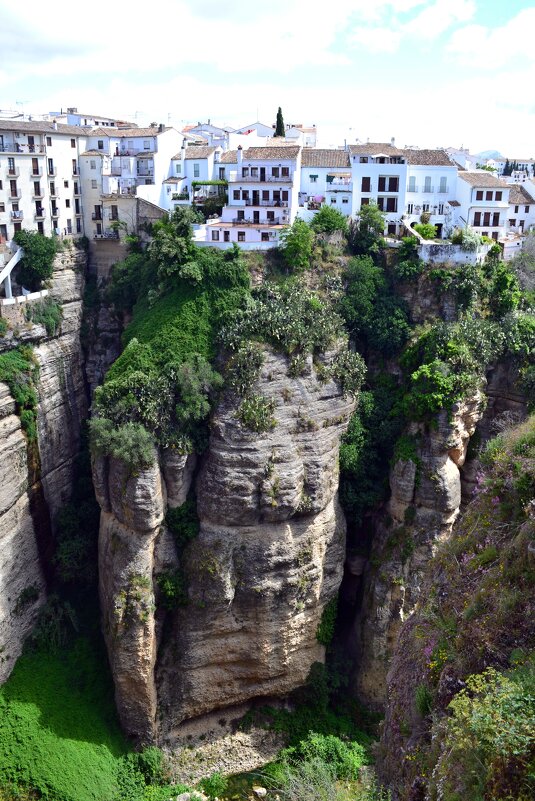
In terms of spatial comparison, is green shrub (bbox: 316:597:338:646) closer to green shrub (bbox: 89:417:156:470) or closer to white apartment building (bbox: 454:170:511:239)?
green shrub (bbox: 89:417:156:470)

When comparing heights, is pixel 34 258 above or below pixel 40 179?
below

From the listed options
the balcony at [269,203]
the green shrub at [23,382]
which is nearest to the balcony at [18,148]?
the green shrub at [23,382]

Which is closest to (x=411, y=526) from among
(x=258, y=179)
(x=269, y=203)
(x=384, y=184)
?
(x=269, y=203)

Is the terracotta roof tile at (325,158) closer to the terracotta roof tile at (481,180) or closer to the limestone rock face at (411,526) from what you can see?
the terracotta roof tile at (481,180)

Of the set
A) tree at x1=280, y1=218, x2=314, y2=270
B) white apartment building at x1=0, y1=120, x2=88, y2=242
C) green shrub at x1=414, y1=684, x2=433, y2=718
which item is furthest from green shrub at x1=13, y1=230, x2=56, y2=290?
green shrub at x1=414, y1=684, x2=433, y2=718

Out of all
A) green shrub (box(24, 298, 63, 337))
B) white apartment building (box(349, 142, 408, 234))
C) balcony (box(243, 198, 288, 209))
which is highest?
white apartment building (box(349, 142, 408, 234))

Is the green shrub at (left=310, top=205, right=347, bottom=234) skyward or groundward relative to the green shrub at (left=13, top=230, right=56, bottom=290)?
skyward

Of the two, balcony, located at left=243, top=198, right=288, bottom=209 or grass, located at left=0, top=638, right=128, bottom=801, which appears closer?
grass, located at left=0, top=638, right=128, bottom=801

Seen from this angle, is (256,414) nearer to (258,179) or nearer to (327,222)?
(327,222)
